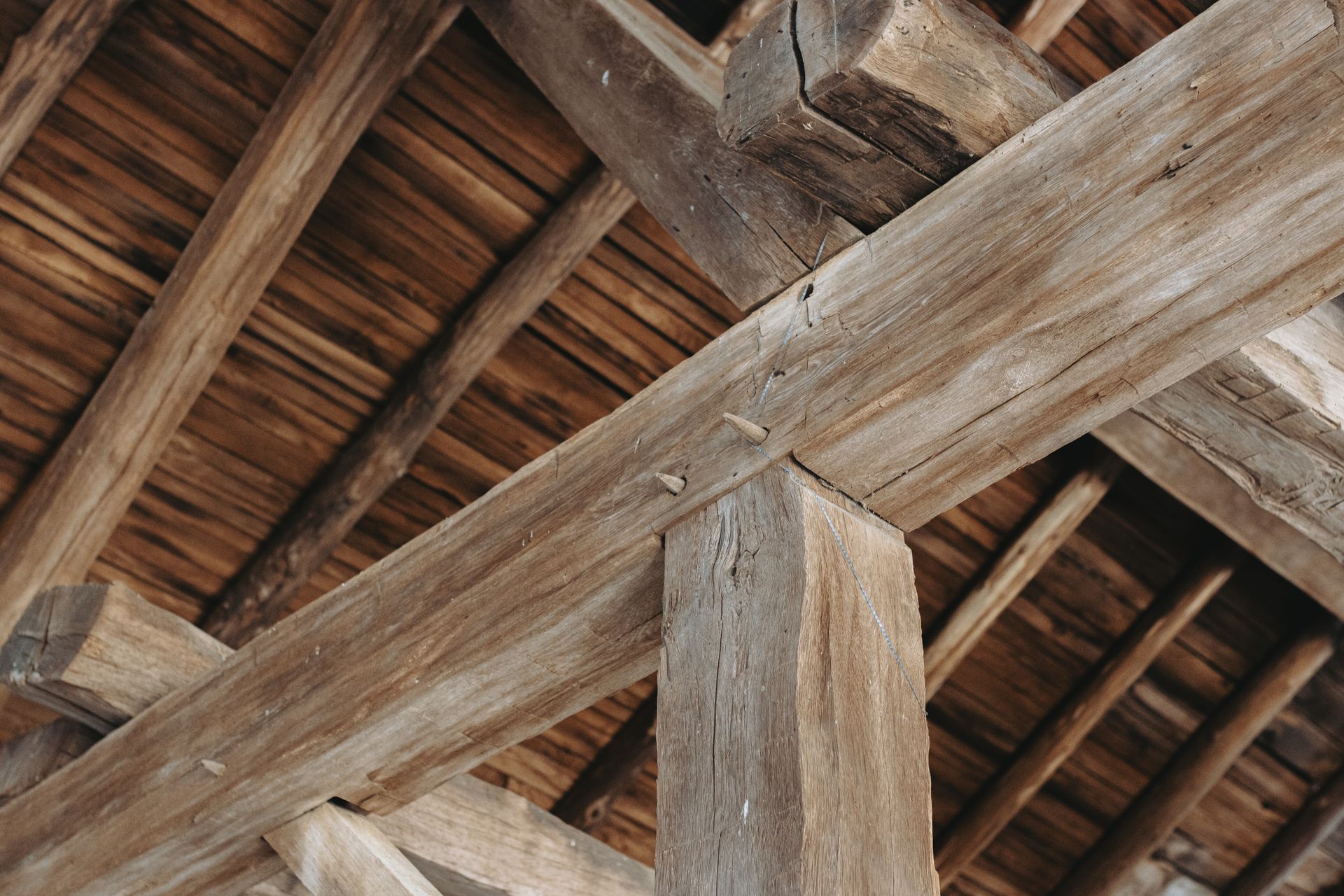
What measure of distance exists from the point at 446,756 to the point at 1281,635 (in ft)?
8.81

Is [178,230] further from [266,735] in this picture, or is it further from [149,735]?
[266,735]

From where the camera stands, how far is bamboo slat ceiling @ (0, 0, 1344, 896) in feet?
7.57

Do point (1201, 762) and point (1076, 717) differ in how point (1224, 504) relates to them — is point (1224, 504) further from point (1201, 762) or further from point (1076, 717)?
point (1201, 762)

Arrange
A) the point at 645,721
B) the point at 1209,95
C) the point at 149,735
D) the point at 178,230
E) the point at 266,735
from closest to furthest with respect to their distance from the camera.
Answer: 1. the point at 1209,95
2. the point at 266,735
3. the point at 149,735
4. the point at 178,230
5. the point at 645,721

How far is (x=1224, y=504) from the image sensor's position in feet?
8.33

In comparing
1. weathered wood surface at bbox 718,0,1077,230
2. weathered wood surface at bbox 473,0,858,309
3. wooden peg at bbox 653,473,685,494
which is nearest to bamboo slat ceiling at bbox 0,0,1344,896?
weathered wood surface at bbox 473,0,858,309

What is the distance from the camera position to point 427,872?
1.84 metres

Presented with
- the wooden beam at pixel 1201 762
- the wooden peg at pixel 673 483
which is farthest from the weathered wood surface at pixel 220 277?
→ the wooden beam at pixel 1201 762

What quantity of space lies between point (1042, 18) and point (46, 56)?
1804 millimetres

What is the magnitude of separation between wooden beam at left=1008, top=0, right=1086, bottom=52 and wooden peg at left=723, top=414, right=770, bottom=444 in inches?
57.1

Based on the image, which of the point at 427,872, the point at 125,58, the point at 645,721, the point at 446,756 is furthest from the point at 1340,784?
the point at 125,58

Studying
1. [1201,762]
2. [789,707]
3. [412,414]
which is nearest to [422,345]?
[412,414]

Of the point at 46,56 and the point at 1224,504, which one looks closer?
the point at 46,56

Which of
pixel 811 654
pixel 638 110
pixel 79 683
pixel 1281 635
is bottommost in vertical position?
pixel 811 654
